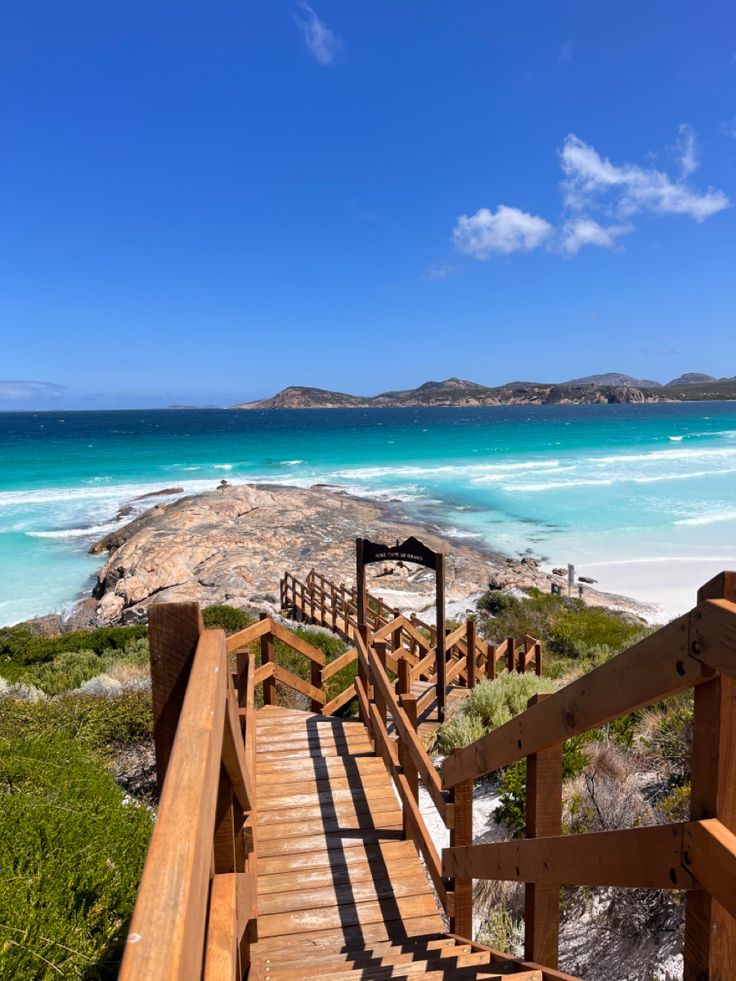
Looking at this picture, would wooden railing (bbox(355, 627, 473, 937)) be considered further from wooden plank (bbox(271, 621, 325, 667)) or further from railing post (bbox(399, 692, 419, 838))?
wooden plank (bbox(271, 621, 325, 667))

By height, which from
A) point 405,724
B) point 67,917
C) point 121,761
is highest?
point 405,724

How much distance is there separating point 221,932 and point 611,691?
1.12 m

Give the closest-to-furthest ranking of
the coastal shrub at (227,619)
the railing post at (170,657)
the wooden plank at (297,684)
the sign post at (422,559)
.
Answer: the railing post at (170,657) → the wooden plank at (297,684) → the sign post at (422,559) → the coastal shrub at (227,619)

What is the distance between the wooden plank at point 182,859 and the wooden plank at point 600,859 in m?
1.01

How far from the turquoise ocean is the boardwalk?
46.0 ft

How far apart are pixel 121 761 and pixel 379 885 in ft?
10.5

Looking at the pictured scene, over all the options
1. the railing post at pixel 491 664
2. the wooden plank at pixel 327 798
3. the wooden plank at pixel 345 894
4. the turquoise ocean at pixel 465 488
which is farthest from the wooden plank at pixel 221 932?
the turquoise ocean at pixel 465 488

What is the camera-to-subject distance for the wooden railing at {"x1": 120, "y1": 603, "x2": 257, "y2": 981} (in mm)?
774

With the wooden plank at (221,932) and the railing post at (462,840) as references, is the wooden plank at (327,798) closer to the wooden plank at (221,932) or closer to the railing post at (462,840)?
the railing post at (462,840)

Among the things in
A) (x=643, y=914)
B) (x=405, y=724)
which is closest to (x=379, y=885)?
(x=405, y=724)

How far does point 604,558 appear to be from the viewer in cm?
2327

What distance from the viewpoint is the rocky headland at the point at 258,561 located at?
18609 millimetres

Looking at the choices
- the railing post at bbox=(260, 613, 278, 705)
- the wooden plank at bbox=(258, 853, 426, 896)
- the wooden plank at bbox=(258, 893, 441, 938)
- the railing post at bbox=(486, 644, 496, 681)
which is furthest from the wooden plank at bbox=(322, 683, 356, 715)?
the railing post at bbox=(486, 644, 496, 681)

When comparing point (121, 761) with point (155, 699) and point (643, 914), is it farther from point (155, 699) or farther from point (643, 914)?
point (155, 699)
